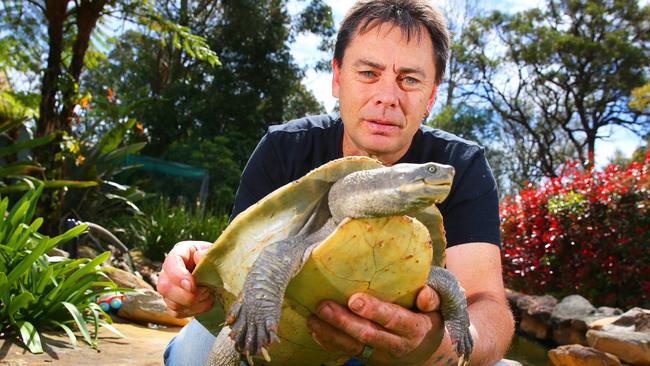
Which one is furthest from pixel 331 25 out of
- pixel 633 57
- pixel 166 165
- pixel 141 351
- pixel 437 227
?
pixel 437 227

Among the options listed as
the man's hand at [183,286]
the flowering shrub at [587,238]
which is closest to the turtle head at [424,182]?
the man's hand at [183,286]

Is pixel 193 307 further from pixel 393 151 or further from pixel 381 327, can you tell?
pixel 393 151

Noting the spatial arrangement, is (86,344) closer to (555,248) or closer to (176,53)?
(555,248)

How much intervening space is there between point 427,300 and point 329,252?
0.32 m

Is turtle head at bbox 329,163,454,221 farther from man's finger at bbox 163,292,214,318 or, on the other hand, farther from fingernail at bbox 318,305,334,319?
man's finger at bbox 163,292,214,318

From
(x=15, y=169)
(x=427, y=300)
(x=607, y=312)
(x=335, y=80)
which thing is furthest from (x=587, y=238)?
(x=427, y=300)

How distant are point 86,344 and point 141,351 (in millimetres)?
306

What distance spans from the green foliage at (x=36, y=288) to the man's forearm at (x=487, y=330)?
225 cm

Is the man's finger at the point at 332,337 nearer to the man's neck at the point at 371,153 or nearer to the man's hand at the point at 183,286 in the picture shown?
the man's hand at the point at 183,286

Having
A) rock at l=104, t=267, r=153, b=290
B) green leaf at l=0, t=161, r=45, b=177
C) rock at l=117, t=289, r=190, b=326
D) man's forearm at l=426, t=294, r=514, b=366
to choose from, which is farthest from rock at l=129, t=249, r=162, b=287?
man's forearm at l=426, t=294, r=514, b=366

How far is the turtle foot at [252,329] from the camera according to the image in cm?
145

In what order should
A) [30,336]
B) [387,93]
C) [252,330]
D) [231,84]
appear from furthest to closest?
1. [231,84]
2. [30,336]
3. [387,93]
4. [252,330]

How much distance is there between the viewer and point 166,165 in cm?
1427

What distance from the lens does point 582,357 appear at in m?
4.85
